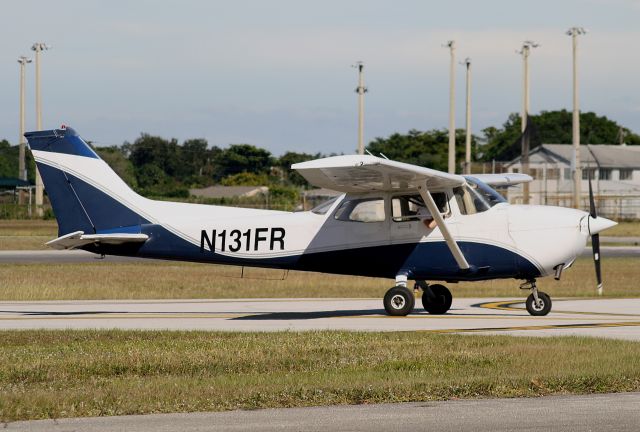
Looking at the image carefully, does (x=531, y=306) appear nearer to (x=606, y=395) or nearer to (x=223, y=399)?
(x=606, y=395)

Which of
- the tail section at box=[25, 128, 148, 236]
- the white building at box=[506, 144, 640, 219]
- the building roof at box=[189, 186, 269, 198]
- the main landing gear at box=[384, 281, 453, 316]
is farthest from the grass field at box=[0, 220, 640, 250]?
the building roof at box=[189, 186, 269, 198]

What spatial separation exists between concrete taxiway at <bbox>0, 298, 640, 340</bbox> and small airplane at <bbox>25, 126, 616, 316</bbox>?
2.58 ft

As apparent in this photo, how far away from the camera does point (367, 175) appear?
16984 mm

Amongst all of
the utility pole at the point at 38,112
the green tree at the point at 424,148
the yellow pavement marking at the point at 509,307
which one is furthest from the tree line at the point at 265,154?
the yellow pavement marking at the point at 509,307

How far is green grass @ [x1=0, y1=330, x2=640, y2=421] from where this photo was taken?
10.1 metres

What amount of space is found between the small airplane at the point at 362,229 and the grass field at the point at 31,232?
980 inches

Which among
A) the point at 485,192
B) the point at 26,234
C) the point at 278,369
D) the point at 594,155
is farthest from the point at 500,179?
the point at 594,155

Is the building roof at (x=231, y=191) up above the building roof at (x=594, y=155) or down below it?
below

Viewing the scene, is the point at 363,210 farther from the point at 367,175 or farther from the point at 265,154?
the point at 265,154

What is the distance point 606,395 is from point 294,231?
364 inches

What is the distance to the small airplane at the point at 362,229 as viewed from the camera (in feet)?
59.0

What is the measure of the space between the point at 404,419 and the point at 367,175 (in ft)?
26.7

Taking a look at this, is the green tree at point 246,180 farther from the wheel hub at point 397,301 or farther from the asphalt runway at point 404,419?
the asphalt runway at point 404,419

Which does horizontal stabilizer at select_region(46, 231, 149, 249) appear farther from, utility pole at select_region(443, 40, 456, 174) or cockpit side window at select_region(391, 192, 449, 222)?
utility pole at select_region(443, 40, 456, 174)
